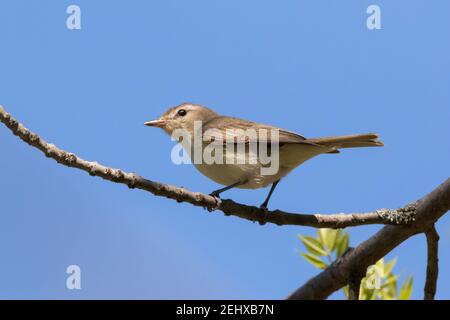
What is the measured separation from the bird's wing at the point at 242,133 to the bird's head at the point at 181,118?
1.23 feet

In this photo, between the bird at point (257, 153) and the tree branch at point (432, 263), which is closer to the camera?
the tree branch at point (432, 263)

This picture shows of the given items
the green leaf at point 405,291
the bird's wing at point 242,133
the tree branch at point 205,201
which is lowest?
the green leaf at point 405,291

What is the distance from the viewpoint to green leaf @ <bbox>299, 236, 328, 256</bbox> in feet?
18.6

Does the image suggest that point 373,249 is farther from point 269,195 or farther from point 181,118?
point 181,118

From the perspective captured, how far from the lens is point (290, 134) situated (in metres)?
6.46

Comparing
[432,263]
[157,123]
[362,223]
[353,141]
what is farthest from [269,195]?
[157,123]

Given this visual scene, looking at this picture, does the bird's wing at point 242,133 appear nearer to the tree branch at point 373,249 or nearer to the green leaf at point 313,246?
the green leaf at point 313,246

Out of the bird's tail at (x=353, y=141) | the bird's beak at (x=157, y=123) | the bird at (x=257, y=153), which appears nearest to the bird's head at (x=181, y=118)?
the bird's beak at (x=157, y=123)

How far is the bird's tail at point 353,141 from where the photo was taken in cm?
638

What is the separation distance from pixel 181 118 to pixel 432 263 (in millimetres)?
3091

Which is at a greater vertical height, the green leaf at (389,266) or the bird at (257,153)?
the bird at (257,153)

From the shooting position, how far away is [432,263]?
5.61 metres
